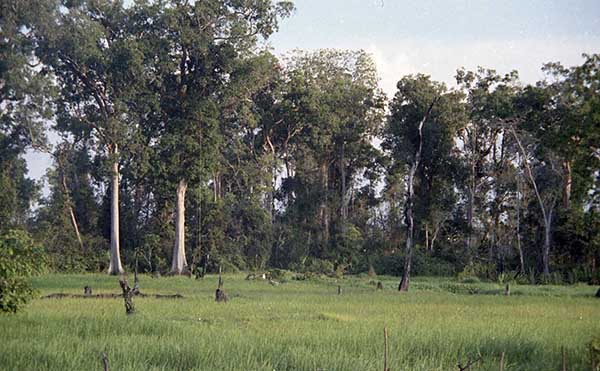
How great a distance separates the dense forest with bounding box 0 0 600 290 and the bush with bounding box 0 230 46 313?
45.2 feet

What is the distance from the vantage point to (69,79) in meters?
30.4

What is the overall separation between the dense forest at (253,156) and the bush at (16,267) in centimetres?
1377

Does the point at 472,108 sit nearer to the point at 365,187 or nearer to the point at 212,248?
the point at 365,187

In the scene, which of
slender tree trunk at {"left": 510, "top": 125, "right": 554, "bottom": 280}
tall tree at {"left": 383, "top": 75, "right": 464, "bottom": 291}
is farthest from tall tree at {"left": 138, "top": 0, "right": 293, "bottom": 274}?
slender tree trunk at {"left": 510, "top": 125, "right": 554, "bottom": 280}

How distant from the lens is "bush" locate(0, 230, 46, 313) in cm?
1080

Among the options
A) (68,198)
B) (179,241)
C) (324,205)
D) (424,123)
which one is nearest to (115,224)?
(179,241)

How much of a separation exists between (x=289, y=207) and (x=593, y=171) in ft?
72.5

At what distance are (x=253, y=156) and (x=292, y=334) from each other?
2653 cm

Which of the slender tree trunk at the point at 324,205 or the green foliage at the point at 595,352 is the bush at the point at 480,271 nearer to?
the slender tree trunk at the point at 324,205

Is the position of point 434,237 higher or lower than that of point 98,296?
higher

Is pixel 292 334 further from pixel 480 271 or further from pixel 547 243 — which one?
pixel 480 271

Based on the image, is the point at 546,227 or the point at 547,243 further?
the point at 546,227

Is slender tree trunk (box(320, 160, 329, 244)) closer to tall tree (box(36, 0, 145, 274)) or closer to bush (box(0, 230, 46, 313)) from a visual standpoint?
tall tree (box(36, 0, 145, 274))

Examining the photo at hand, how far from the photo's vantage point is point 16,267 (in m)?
10.9
